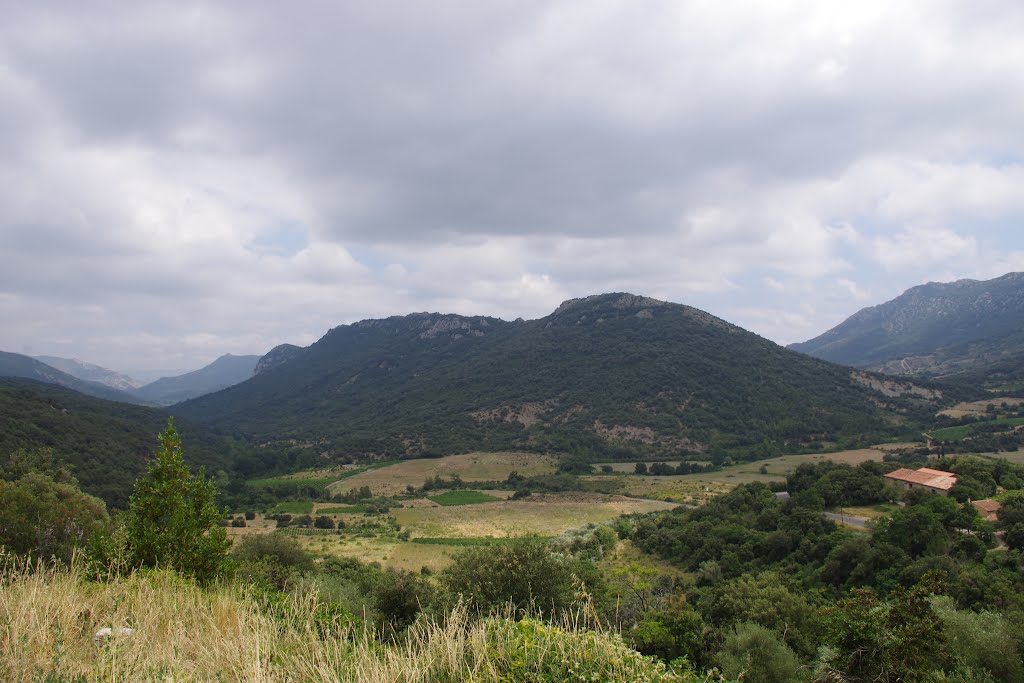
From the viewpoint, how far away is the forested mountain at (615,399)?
10581 cm

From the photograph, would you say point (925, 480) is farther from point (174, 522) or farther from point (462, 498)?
point (462, 498)

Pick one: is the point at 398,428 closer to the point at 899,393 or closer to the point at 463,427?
the point at 463,427

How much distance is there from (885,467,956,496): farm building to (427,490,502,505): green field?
46.7m

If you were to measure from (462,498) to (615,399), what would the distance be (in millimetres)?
55851

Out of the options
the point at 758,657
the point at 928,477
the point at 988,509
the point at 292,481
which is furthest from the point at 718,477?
the point at 292,481

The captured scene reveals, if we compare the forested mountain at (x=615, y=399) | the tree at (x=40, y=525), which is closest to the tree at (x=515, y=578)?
the tree at (x=40, y=525)

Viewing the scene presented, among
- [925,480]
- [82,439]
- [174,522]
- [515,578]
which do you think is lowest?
[82,439]

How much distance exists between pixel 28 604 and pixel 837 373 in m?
143

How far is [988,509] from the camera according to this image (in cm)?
2950

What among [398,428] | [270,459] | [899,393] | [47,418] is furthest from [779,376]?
[47,418]

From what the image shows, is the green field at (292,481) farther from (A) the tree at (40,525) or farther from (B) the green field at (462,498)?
(A) the tree at (40,525)

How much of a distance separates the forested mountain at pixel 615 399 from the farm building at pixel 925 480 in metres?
53.7

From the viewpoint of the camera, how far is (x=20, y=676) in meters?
5.25

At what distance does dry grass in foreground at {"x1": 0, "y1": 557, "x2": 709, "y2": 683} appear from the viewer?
5465 millimetres
